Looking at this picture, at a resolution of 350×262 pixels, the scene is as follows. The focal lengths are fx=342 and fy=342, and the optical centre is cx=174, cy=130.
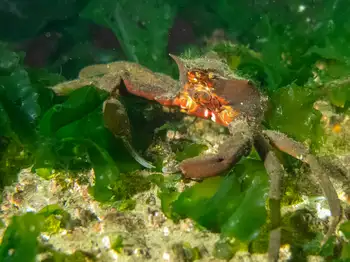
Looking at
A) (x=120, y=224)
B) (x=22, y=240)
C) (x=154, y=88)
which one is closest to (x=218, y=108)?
(x=154, y=88)

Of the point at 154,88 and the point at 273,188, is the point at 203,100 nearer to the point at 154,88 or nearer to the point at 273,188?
the point at 154,88

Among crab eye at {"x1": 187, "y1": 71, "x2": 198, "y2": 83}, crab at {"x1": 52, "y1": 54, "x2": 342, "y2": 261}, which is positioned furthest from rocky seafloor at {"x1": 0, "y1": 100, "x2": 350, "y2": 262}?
crab eye at {"x1": 187, "y1": 71, "x2": 198, "y2": 83}

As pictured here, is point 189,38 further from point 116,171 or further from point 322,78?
point 116,171

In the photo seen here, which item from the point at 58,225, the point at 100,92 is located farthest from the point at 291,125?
the point at 58,225

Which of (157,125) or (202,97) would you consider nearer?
(202,97)

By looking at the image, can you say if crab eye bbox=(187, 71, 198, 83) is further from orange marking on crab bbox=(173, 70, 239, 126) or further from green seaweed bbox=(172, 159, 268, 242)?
green seaweed bbox=(172, 159, 268, 242)

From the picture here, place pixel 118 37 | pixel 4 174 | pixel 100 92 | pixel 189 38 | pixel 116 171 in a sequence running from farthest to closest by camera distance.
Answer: pixel 189 38, pixel 118 37, pixel 100 92, pixel 4 174, pixel 116 171

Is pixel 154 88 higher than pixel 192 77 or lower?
lower
